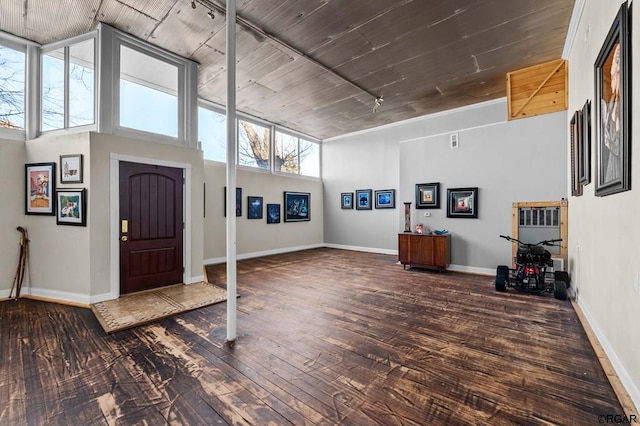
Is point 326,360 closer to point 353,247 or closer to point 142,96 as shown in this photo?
point 142,96

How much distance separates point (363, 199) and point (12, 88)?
825cm

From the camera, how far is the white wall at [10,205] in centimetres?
428

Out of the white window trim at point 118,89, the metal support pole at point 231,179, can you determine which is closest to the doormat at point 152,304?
the metal support pole at point 231,179

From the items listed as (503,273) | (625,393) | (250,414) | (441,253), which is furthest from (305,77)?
(625,393)

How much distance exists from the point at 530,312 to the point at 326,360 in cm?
297

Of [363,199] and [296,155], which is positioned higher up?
[296,155]

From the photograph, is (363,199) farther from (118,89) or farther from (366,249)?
(118,89)

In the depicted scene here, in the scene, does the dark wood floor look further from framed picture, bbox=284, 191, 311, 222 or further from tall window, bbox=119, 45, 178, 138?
framed picture, bbox=284, 191, 311, 222

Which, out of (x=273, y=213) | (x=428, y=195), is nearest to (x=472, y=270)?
(x=428, y=195)

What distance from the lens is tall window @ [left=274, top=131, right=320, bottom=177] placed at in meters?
9.21

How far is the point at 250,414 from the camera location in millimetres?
1899

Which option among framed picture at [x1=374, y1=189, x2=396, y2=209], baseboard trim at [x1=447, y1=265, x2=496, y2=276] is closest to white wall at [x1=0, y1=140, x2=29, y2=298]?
baseboard trim at [x1=447, y1=265, x2=496, y2=276]

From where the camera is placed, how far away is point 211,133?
724cm

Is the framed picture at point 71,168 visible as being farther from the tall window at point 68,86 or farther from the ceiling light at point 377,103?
the ceiling light at point 377,103
